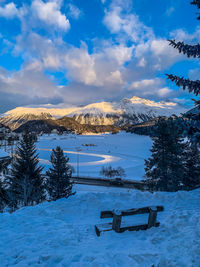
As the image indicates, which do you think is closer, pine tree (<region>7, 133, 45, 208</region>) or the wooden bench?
the wooden bench

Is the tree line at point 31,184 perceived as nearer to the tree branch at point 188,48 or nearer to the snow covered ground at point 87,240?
the snow covered ground at point 87,240

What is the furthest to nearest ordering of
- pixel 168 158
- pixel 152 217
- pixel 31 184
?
1. pixel 31 184
2. pixel 168 158
3. pixel 152 217

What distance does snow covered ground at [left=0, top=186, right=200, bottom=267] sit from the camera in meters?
4.18

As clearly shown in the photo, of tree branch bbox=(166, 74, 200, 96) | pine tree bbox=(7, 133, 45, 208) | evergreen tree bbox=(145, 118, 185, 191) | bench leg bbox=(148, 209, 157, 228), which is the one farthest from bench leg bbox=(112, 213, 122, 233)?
pine tree bbox=(7, 133, 45, 208)

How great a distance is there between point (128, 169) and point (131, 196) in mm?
35977

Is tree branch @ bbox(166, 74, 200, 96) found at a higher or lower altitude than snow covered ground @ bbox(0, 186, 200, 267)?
higher

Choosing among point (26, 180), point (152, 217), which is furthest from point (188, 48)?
point (26, 180)

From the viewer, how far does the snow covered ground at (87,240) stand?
4.18 metres

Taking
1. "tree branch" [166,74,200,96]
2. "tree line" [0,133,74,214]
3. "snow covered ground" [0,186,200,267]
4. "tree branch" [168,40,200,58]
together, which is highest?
"tree branch" [168,40,200,58]

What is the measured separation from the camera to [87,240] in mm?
5383

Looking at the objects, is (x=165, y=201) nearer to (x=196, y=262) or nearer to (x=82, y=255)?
(x=196, y=262)

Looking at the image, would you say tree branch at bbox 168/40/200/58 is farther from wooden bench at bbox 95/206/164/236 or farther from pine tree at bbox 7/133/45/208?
pine tree at bbox 7/133/45/208

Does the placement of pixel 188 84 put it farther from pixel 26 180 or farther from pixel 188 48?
pixel 26 180

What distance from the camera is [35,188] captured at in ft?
60.4
